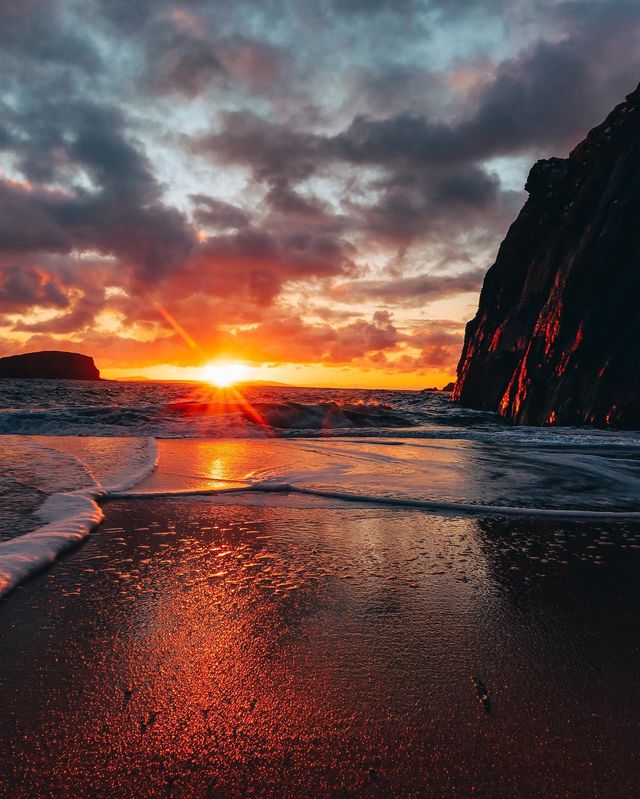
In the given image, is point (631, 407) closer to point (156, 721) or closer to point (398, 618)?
point (398, 618)

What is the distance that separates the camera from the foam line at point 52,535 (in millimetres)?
2906

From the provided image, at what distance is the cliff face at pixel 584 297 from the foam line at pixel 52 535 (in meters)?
18.4

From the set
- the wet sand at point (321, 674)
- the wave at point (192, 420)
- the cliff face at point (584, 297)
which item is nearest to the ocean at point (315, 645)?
the wet sand at point (321, 674)

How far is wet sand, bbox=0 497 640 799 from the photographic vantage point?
1364mm

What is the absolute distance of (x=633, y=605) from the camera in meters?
Answer: 2.57

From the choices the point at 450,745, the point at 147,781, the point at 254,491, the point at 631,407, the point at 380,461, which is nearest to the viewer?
the point at 147,781

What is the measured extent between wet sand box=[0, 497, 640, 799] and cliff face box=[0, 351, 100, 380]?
152161 mm

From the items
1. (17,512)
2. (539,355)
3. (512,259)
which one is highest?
(512,259)

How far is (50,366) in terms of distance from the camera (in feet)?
465

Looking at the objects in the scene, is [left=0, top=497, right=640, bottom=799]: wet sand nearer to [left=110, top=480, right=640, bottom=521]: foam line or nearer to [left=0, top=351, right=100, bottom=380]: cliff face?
[left=110, top=480, right=640, bottom=521]: foam line

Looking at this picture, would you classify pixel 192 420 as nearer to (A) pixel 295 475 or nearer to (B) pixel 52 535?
(A) pixel 295 475

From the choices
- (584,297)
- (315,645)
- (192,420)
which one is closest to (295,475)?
(315,645)

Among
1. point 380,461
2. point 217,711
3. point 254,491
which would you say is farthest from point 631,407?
point 217,711

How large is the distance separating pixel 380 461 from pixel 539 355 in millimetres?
17383
